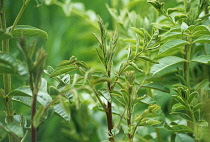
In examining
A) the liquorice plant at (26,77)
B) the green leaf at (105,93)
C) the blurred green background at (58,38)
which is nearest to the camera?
the liquorice plant at (26,77)

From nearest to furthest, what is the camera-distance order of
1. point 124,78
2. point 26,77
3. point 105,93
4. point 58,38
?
point 26,77 → point 105,93 → point 124,78 → point 58,38

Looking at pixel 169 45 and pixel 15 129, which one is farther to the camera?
pixel 169 45

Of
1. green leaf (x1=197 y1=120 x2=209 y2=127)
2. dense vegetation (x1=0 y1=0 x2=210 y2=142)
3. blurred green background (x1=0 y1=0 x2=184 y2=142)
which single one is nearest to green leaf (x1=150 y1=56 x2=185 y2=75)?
dense vegetation (x1=0 y1=0 x2=210 y2=142)

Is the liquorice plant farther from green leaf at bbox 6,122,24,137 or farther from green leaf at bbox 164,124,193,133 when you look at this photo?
green leaf at bbox 164,124,193,133

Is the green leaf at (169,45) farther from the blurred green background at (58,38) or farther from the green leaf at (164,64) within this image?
the blurred green background at (58,38)

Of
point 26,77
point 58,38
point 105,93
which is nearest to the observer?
point 26,77

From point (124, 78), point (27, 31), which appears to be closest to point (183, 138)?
point (124, 78)

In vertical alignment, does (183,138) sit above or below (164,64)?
below

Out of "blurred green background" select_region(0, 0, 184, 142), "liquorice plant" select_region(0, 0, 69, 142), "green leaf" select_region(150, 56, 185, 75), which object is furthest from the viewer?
"blurred green background" select_region(0, 0, 184, 142)

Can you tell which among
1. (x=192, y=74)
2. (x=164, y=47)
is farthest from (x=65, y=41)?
(x=164, y=47)

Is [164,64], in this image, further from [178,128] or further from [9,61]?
[9,61]

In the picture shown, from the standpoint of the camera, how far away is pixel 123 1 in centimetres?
113

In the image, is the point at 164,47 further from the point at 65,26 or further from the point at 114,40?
the point at 65,26

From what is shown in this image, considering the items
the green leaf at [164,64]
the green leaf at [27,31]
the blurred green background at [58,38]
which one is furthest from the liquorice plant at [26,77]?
the blurred green background at [58,38]
